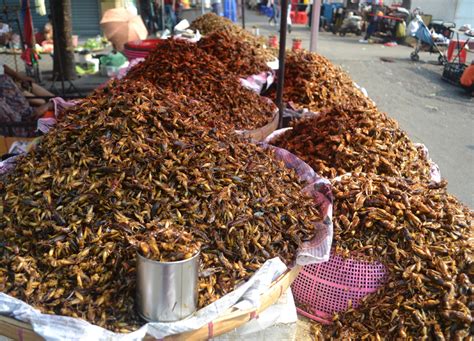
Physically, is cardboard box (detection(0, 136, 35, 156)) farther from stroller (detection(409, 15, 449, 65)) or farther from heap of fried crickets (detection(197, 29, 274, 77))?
stroller (detection(409, 15, 449, 65))

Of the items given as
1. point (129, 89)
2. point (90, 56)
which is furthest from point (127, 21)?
point (129, 89)

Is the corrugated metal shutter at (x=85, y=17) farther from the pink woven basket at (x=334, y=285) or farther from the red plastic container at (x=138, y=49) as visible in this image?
the pink woven basket at (x=334, y=285)

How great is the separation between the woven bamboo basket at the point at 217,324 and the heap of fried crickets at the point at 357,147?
1.08 meters

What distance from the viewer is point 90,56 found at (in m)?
9.40

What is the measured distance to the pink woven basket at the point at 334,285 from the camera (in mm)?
2244

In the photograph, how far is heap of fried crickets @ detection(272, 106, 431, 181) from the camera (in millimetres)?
2791

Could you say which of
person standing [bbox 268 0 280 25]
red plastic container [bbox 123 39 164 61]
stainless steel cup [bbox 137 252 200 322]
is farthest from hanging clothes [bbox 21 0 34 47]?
person standing [bbox 268 0 280 25]

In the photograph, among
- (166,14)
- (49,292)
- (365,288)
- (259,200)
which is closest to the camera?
(49,292)

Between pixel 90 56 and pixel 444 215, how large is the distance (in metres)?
8.72

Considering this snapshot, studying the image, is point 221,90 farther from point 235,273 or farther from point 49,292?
point 49,292

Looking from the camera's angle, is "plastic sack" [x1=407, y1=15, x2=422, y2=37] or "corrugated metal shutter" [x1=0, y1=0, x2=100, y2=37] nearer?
"plastic sack" [x1=407, y1=15, x2=422, y2=37]

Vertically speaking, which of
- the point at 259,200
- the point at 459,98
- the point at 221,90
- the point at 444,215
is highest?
the point at 221,90

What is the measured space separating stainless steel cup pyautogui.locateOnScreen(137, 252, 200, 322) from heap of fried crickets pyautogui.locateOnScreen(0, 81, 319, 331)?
56 millimetres

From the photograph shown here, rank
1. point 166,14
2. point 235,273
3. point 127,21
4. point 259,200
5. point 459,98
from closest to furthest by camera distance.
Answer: point 235,273 → point 259,200 → point 127,21 → point 459,98 → point 166,14
